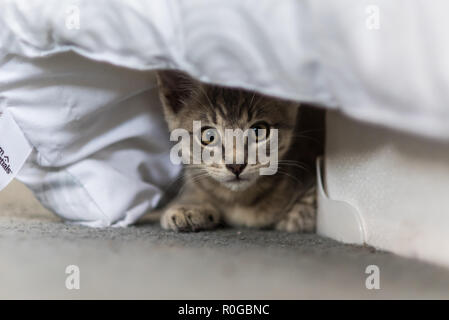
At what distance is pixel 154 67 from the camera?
832mm

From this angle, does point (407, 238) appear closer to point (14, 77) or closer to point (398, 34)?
point (398, 34)

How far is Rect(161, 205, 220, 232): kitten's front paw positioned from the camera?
117 cm

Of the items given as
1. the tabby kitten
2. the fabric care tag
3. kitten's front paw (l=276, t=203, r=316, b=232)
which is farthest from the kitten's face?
the fabric care tag

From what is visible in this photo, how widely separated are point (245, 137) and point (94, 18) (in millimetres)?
462

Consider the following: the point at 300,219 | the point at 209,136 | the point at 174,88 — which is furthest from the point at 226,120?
the point at 300,219

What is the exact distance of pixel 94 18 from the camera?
83cm

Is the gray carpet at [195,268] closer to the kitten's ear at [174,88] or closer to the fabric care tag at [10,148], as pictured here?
the fabric care tag at [10,148]

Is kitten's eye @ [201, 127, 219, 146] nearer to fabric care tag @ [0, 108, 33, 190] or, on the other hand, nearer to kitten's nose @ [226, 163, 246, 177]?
kitten's nose @ [226, 163, 246, 177]

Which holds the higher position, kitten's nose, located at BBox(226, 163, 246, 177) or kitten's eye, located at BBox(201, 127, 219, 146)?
kitten's eye, located at BBox(201, 127, 219, 146)

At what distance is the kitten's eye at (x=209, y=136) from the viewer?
1.18 meters

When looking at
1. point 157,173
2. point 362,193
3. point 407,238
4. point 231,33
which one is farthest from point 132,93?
point 407,238

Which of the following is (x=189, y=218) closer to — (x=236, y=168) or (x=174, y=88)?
(x=236, y=168)

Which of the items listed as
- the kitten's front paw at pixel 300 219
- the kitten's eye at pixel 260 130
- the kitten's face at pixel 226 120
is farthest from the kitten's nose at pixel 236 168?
the kitten's front paw at pixel 300 219

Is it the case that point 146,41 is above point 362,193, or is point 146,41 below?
above
